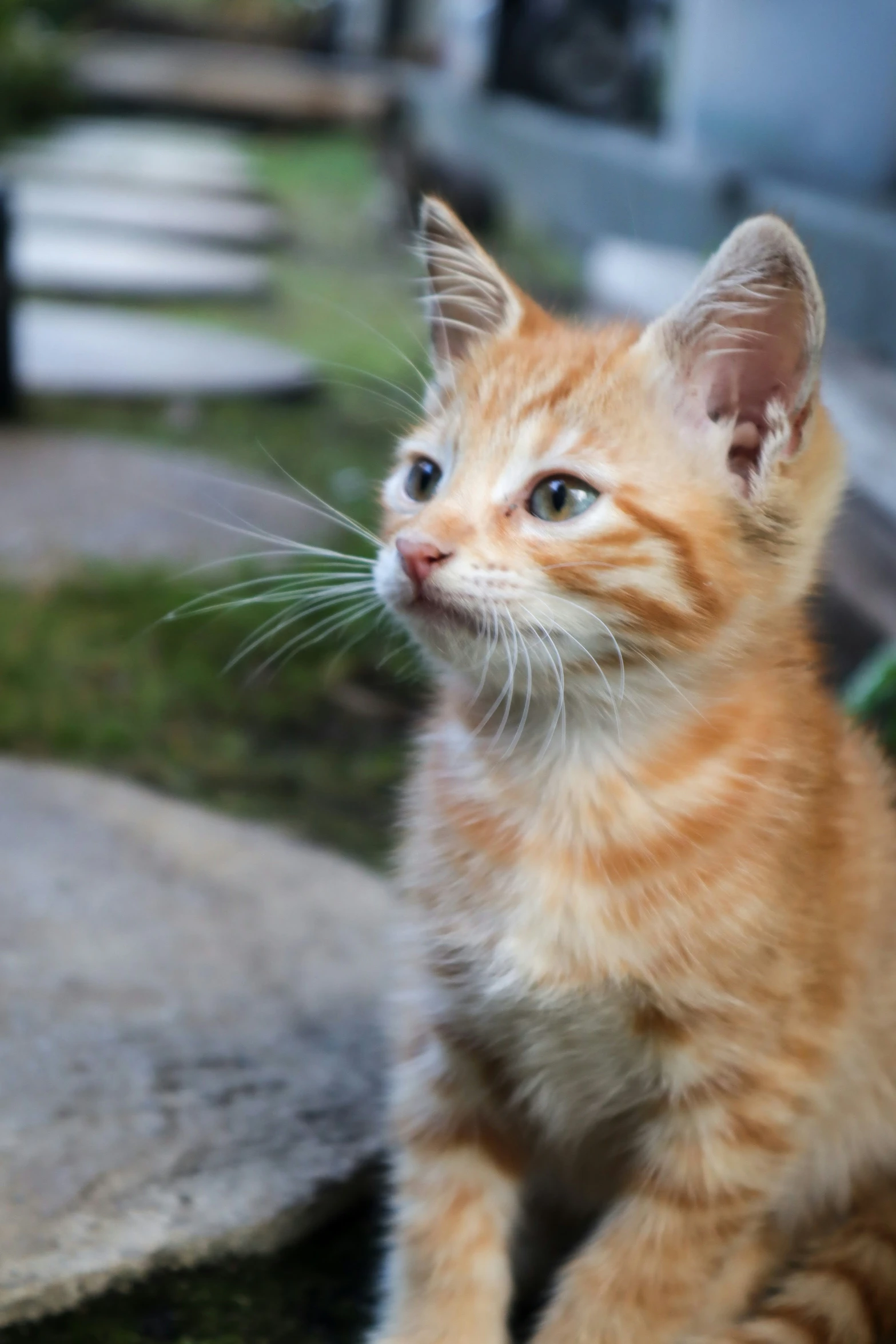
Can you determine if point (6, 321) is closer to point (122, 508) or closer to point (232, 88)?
point (122, 508)

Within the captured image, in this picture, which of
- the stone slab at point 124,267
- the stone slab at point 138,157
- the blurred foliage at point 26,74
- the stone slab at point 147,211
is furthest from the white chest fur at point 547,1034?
the blurred foliage at point 26,74

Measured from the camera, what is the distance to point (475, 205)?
8117 mm

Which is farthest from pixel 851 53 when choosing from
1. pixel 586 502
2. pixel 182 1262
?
pixel 182 1262

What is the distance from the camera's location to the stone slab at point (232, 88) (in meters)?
10.7

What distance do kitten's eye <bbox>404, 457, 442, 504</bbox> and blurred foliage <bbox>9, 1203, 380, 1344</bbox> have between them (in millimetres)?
822

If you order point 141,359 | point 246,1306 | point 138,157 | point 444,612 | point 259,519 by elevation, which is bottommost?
point 138,157

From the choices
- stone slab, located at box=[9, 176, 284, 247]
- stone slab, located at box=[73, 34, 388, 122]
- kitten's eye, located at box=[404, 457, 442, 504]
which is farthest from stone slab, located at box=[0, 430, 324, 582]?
stone slab, located at box=[73, 34, 388, 122]

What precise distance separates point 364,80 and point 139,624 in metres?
9.05

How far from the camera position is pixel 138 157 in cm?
941

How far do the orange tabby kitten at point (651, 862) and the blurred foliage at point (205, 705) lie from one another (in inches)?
44.2

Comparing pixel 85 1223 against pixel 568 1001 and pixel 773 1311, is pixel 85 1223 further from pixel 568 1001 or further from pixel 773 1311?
pixel 773 1311

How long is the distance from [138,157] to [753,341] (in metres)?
8.79

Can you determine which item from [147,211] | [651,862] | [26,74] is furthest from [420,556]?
[26,74]

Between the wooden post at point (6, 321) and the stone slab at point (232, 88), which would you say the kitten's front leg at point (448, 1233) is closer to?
the wooden post at point (6, 321)
